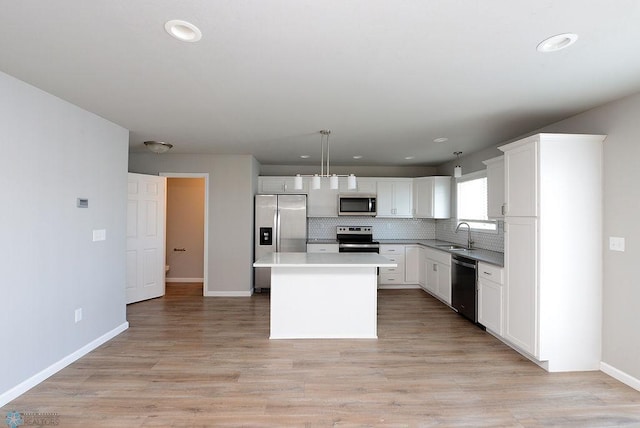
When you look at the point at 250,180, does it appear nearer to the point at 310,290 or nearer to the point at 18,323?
the point at 310,290

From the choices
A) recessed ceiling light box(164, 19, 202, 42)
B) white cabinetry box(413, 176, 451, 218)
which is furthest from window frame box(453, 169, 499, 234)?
recessed ceiling light box(164, 19, 202, 42)

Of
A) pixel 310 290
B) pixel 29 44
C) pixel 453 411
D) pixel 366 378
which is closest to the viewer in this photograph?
pixel 29 44

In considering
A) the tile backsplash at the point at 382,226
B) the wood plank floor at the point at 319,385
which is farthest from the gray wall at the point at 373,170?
the wood plank floor at the point at 319,385

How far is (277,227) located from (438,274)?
9.37 feet

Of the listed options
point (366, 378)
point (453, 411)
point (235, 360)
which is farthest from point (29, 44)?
point (453, 411)

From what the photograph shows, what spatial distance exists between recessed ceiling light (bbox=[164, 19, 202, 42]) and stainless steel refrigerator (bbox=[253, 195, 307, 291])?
3.79 metres

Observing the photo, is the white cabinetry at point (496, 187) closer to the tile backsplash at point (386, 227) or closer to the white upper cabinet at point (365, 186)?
the tile backsplash at point (386, 227)

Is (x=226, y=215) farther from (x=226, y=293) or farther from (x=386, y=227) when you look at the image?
(x=386, y=227)

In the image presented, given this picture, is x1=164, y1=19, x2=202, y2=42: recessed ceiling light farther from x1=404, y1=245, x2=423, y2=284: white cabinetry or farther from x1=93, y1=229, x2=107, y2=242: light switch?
x1=404, y1=245, x2=423, y2=284: white cabinetry

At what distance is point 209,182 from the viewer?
523cm

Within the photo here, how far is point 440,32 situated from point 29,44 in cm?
244

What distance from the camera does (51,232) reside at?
267 centimetres

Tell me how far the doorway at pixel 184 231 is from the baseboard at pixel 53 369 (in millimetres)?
2758

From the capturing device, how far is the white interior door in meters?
4.78
